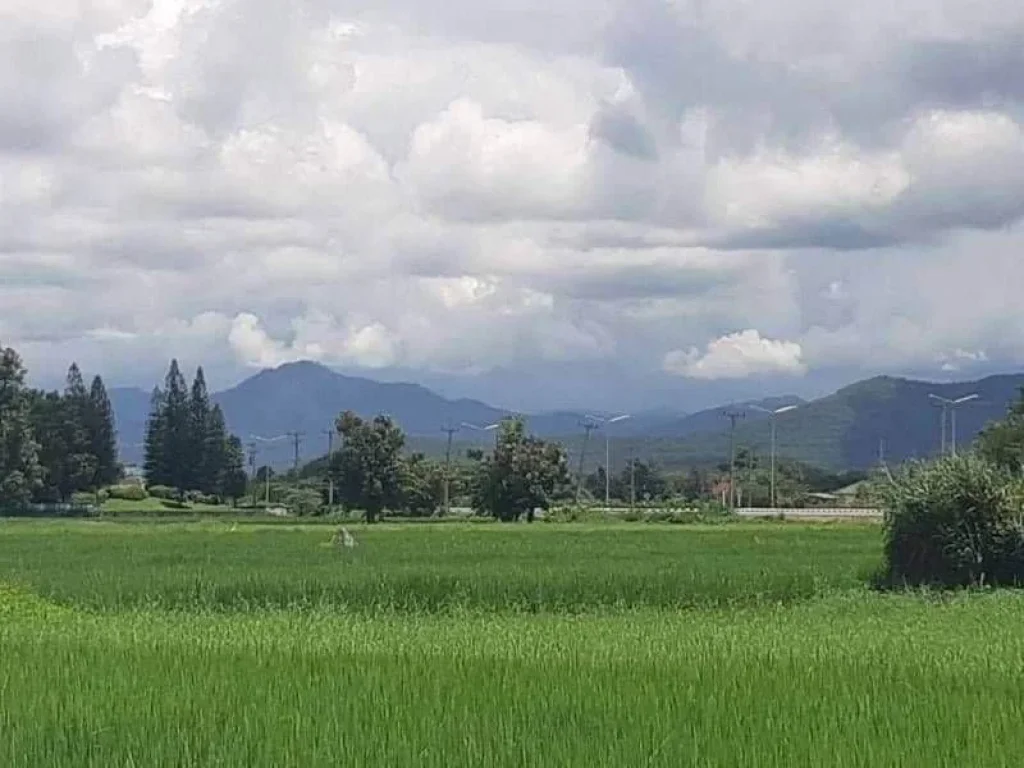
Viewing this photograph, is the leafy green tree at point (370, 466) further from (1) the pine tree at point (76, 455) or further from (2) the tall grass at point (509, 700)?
(2) the tall grass at point (509, 700)

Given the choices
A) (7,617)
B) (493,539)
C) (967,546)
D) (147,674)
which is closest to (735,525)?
(493,539)

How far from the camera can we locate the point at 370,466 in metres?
84.0

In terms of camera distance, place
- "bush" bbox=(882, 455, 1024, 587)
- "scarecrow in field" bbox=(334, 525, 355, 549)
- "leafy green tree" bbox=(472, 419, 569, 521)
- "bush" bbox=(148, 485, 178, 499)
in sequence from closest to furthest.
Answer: "bush" bbox=(882, 455, 1024, 587) < "scarecrow in field" bbox=(334, 525, 355, 549) < "leafy green tree" bbox=(472, 419, 569, 521) < "bush" bbox=(148, 485, 178, 499)

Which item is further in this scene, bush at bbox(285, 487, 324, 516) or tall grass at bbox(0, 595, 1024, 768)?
bush at bbox(285, 487, 324, 516)

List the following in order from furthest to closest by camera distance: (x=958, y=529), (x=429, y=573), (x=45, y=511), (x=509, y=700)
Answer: (x=45, y=511)
(x=958, y=529)
(x=429, y=573)
(x=509, y=700)

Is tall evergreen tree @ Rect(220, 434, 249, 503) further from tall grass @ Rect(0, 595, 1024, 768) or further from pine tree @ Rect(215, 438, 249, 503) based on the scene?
tall grass @ Rect(0, 595, 1024, 768)

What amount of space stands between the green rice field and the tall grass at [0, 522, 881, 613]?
9 centimetres

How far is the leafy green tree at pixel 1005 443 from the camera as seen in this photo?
36.6 metres

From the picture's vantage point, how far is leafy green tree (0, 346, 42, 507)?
8631 cm

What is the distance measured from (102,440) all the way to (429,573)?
8454cm

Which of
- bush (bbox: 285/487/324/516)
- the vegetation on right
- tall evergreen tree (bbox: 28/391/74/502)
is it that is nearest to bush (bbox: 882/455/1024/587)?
Result: the vegetation on right

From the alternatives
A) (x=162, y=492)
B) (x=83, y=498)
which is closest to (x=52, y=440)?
(x=83, y=498)

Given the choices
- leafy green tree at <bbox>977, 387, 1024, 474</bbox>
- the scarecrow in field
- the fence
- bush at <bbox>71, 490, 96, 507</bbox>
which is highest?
leafy green tree at <bbox>977, 387, 1024, 474</bbox>

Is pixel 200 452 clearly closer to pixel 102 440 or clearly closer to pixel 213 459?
pixel 213 459
